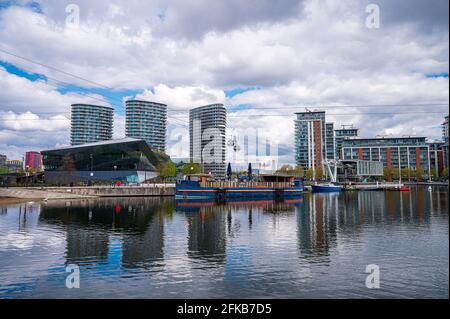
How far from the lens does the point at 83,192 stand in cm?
7525

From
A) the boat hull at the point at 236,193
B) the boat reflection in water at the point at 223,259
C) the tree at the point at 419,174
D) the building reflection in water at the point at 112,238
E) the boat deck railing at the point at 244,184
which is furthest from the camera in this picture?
the tree at the point at 419,174

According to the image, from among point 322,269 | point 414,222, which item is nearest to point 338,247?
point 322,269

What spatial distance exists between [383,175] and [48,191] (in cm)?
17425

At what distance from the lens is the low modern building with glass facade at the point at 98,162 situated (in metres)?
107

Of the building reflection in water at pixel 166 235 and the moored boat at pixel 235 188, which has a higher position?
the moored boat at pixel 235 188

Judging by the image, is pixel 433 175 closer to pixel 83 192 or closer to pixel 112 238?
pixel 83 192

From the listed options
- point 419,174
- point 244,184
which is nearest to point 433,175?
point 419,174

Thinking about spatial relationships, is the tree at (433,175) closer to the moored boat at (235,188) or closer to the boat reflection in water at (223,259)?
the moored boat at (235,188)

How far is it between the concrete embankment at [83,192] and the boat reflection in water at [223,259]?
36.4 meters

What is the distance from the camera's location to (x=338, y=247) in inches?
907

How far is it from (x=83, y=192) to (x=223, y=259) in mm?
63832

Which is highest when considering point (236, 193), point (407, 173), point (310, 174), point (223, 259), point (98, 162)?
point (98, 162)

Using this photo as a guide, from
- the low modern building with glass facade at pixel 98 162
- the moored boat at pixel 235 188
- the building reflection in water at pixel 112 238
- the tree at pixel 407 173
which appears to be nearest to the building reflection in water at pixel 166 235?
the building reflection in water at pixel 112 238
